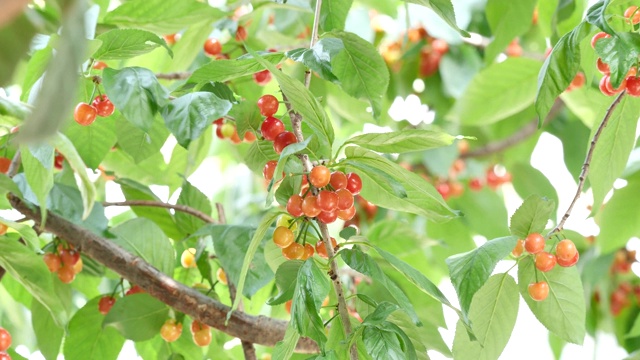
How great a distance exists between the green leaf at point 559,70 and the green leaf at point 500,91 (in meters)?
0.43

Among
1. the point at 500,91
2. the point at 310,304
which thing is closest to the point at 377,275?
the point at 310,304

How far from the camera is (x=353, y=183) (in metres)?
0.52

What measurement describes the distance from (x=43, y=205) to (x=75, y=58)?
1.36 feet

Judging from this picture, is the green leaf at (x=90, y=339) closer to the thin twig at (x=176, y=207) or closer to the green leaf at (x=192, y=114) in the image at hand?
the thin twig at (x=176, y=207)

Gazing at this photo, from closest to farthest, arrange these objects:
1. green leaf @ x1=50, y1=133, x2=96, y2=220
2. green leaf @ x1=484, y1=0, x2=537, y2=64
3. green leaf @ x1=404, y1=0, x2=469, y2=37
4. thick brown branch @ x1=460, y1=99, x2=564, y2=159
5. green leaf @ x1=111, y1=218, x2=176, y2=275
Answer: green leaf @ x1=50, y1=133, x2=96, y2=220 → green leaf @ x1=404, y1=0, x2=469, y2=37 → green leaf @ x1=111, y1=218, x2=176, y2=275 → green leaf @ x1=484, y1=0, x2=537, y2=64 → thick brown branch @ x1=460, y1=99, x2=564, y2=159

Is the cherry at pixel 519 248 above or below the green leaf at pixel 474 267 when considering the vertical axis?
below

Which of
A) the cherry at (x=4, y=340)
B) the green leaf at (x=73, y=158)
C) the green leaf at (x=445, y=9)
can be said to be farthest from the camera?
the cherry at (x=4, y=340)

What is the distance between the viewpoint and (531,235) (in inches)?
21.5

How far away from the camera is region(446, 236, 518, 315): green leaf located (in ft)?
1.58

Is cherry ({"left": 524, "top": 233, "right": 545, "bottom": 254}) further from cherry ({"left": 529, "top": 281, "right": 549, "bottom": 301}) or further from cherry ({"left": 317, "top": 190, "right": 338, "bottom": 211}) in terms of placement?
cherry ({"left": 317, "top": 190, "right": 338, "bottom": 211})

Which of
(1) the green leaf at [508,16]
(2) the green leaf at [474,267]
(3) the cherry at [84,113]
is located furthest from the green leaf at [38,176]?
(1) the green leaf at [508,16]

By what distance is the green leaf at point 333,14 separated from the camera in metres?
0.64

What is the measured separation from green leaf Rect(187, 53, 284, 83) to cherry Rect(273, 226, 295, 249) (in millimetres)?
99

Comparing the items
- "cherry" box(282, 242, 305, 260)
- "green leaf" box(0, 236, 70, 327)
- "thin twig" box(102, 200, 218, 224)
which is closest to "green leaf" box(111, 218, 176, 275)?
"thin twig" box(102, 200, 218, 224)
